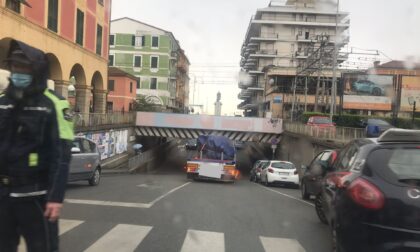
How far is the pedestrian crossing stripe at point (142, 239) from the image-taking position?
676 centimetres

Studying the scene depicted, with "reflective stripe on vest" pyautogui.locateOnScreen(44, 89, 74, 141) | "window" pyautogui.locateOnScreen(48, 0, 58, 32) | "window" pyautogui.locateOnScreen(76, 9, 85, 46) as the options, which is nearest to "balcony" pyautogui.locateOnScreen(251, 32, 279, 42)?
"window" pyautogui.locateOnScreen(76, 9, 85, 46)

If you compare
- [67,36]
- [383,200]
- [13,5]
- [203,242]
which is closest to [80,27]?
[67,36]

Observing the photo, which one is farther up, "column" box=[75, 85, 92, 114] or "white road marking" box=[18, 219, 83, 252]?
"column" box=[75, 85, 92, 114]

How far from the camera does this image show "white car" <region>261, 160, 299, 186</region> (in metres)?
25.1

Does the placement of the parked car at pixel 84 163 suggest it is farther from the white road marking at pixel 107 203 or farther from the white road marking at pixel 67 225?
the white road marking at pixel 67 225

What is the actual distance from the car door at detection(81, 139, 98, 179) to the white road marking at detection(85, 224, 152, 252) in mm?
7275

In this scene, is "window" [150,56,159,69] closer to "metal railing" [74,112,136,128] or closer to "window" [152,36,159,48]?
"window" [152,36,159,48]

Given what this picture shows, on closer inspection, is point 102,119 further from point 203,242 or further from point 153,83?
point 153,83

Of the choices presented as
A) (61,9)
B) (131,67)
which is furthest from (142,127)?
(131,67)

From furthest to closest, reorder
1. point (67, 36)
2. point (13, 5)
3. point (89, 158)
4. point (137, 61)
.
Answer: point (137, 61), point (67, 36), point (13, 5), point (89, 158)

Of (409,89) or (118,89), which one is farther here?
(118,89)

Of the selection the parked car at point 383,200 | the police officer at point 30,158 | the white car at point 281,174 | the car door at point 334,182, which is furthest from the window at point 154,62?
the police officer at point 30,158

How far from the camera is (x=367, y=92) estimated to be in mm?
50531

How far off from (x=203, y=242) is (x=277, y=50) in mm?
85043
